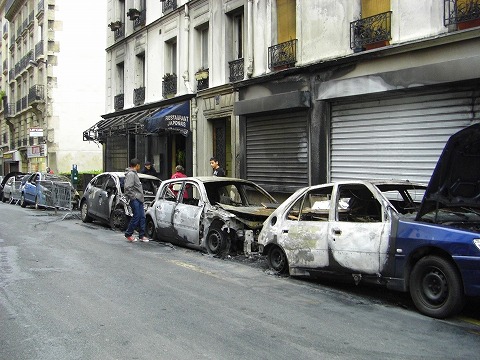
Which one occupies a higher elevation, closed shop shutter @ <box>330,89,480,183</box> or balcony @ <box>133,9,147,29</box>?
balcony @ <box>133,9,147,29</box>

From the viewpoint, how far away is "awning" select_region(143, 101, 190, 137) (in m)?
17.9

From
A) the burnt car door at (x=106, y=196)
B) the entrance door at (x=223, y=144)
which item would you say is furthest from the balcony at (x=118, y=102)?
the burnt car door at (x=106, y=196)

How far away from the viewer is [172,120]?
709 inches

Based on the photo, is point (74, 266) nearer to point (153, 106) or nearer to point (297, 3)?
point (297, 3)

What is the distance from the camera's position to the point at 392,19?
443 inches

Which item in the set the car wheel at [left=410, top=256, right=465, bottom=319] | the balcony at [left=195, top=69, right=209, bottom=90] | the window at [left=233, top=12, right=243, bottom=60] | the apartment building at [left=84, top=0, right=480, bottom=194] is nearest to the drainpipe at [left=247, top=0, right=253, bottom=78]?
the apartment building at [left=84, top=0, right=480, bottom=194]

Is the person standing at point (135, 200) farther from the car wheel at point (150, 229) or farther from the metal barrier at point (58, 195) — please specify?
the metal barrier at point (58, 195)

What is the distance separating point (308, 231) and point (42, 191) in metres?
16.0

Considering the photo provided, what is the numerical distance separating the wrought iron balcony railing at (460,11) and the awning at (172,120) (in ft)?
33.5

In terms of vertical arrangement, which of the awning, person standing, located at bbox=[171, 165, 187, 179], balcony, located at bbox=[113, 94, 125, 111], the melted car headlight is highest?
balcony, located at bbox=[113, 94, 125, 111]

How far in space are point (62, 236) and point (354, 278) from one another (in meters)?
8.08

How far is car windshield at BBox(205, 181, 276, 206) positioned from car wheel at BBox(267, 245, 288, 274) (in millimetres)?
2364

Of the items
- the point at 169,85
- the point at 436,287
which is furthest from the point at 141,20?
the point at 436,287

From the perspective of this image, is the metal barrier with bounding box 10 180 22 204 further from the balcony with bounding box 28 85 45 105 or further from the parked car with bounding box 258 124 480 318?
the parked car with bounding box 258 124 480 318
